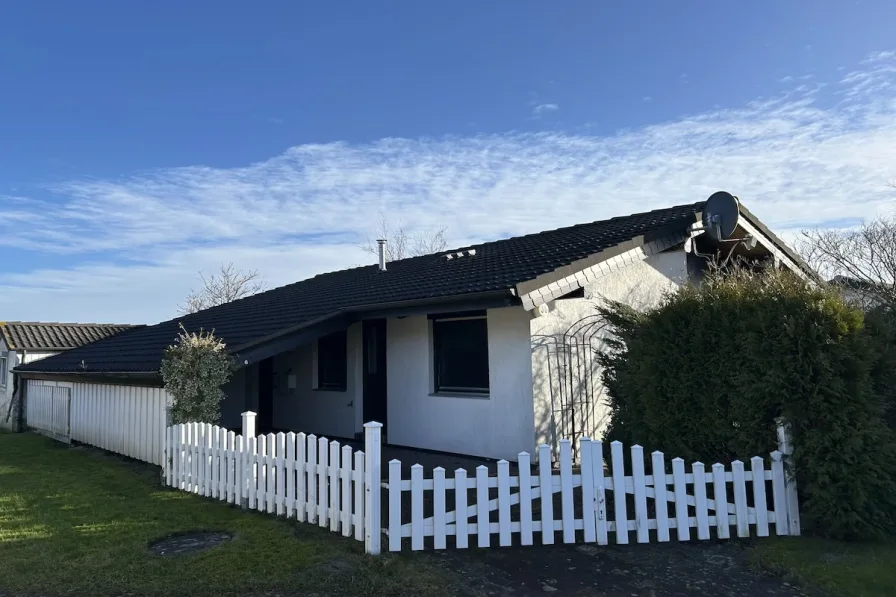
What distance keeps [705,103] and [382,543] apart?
9573mm

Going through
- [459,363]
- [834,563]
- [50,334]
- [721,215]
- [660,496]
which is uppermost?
[721,215]

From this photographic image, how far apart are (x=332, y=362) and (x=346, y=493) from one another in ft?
24.4

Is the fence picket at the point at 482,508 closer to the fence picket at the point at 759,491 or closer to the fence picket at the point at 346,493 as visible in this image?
the fence picket at the point at 346,493

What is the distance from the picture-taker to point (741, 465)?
5484mm

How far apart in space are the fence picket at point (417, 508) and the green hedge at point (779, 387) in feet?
8.77

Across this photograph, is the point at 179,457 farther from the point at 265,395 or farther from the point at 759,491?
the point at 759,491

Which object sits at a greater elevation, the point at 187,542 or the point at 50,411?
the point at 50,411

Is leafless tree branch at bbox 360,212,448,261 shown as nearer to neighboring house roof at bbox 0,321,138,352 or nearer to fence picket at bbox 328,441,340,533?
neighboring house roof at bbox 0,321,138,352

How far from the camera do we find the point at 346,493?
560cm

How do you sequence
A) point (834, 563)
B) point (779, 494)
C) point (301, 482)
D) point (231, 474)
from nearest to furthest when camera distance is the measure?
point (834, 563) < point (779, 494) < point (301, 482) < point (231, 474)

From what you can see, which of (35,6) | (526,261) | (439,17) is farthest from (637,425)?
(35,6)

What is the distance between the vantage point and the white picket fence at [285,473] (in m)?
5.38

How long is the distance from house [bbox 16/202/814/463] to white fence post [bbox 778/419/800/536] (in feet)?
9.47

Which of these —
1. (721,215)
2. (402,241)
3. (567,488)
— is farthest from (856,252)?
(402,241)
